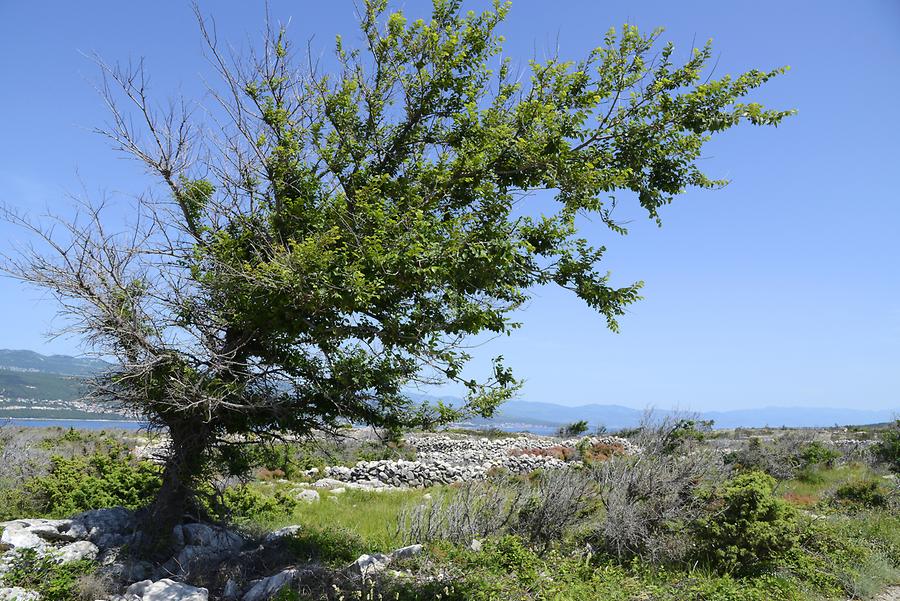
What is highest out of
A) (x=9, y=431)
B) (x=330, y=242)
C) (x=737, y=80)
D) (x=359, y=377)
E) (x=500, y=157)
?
(x=737, y=80)

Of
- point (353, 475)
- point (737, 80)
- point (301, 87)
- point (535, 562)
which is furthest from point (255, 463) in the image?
point (353, 475)

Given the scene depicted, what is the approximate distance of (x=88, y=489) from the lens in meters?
10.8

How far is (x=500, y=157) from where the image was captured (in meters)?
7.98

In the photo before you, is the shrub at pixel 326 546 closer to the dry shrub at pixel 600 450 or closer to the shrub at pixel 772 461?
the shrub at pixel 772 461

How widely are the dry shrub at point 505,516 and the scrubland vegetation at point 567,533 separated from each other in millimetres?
24

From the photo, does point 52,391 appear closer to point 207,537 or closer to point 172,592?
point 207,537

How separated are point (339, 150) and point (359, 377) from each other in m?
3.27

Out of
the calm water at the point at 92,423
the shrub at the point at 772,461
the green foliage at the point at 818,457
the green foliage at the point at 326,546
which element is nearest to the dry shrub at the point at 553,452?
the calm water at the point at 92,423

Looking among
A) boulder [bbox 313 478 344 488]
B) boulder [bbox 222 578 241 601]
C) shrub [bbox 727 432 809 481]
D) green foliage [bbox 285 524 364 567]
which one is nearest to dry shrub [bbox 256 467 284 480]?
boulder [bbox 313 478 344 488]

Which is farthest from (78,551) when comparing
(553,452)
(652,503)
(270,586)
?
(553,452)

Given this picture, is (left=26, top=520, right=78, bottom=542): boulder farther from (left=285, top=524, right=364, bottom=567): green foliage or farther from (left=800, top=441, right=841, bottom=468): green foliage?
(left=800, top=441, right=841, bottom=468): green foliage

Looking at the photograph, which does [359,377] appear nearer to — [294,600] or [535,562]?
[294,600]

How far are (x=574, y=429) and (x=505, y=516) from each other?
31.4 meters

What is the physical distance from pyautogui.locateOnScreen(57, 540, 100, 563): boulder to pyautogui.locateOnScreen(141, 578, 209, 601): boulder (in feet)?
5.44
